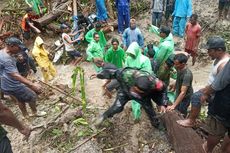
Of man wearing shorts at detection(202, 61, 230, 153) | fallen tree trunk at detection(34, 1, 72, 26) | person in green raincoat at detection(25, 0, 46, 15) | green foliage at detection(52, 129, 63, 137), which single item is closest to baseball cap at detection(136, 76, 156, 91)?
man wearing shorts at detection(202, 61, 230, 153)

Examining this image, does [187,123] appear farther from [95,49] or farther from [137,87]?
[95,49]

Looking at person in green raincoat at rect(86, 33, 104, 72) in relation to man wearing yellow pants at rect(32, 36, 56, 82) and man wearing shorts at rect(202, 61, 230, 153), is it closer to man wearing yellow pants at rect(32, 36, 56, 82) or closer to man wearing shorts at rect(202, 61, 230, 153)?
man wearing yellow pants at rect(32, 36, 56, 82)

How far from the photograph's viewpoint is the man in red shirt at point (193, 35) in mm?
8484

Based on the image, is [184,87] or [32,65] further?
[32,65]

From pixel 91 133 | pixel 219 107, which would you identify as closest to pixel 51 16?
pixel 91 133

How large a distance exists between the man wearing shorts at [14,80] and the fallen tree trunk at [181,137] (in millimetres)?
2126

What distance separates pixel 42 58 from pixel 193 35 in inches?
147

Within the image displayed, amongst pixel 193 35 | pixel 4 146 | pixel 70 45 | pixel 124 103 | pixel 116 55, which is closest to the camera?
pixel 4 146

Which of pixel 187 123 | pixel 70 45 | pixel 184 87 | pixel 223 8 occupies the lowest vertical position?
pixel 187 123

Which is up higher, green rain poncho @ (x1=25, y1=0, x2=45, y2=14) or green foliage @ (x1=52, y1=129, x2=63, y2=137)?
green rain poncho @ (x1=25, y1=0, x2=45, y2=14)

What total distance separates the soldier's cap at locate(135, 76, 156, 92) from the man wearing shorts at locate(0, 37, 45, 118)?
1.60 metres

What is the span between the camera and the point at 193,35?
8.59 m

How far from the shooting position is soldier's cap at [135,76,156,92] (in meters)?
4.93

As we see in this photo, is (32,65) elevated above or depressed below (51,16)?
below
